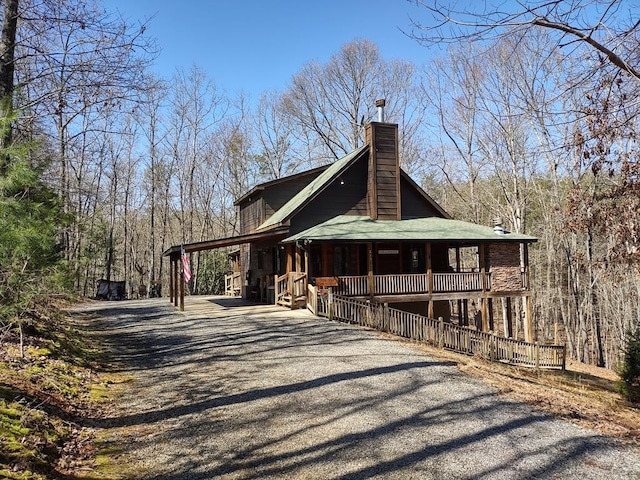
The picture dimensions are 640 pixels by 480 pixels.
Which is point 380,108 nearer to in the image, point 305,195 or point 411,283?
point 305,195

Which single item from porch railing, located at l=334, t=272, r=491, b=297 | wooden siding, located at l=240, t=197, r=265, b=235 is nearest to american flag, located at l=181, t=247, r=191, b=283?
porch railing, located at l=334, t=272, r=491, b=297

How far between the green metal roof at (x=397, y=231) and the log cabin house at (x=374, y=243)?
0.14 ft

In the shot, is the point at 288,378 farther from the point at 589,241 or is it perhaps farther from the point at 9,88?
the point at 589,241

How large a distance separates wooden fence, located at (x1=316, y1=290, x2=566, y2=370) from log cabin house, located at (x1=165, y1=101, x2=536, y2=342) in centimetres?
186

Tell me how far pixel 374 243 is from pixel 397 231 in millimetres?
1078

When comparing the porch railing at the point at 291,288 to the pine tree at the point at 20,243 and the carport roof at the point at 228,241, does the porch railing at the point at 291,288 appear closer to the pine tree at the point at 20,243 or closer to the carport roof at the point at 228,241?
the carport roof at the point at 228,241

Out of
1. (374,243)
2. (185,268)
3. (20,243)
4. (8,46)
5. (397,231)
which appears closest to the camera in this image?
(20,243)

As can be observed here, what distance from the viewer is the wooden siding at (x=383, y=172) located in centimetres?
1941

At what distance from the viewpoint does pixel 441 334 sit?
500 inches

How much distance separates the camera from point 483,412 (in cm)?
602

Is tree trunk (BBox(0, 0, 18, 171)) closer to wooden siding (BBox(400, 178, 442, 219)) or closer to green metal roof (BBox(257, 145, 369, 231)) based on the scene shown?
green metal roof (BBox(257, 145, 369, 231))

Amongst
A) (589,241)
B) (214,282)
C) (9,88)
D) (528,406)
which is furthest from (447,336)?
(214,282)

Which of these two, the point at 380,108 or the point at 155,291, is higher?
the point at 380,108

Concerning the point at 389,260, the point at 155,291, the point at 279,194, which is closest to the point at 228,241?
the point at 279,194
